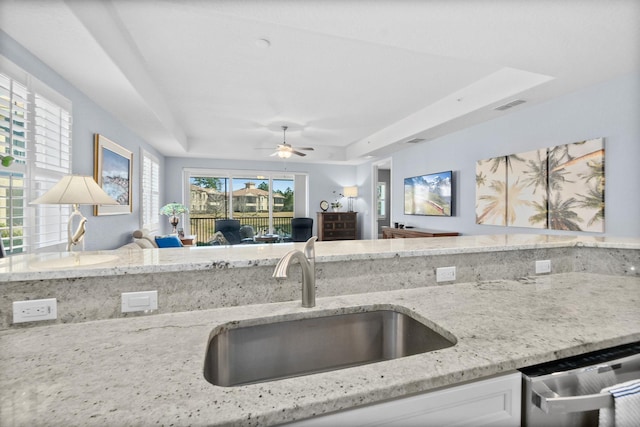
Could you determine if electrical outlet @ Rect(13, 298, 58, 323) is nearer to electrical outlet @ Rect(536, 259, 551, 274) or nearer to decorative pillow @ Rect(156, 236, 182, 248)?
electrical outlet @ Rect(536, 259, 551, 274)

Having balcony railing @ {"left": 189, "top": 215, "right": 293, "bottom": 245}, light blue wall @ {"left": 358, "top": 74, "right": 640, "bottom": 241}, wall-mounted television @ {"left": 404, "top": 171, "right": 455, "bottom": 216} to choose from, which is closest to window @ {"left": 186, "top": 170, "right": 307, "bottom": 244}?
balcony railing @ {"left": 189, "top": 215, "right": 293, "bottom": 245}

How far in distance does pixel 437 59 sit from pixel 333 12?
5.02ft

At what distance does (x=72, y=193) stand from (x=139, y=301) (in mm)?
673

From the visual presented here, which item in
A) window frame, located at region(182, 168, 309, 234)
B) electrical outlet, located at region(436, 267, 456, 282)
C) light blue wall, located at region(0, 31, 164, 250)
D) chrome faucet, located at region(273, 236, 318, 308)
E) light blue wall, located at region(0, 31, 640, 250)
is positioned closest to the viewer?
chrome faucet, located at region(273, 236, 318, 308)

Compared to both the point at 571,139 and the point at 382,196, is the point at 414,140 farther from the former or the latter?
the point at 382,196

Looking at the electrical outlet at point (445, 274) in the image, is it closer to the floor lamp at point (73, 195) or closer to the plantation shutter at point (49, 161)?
the floor lamp at point (73, 195)

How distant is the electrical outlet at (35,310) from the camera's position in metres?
0.96

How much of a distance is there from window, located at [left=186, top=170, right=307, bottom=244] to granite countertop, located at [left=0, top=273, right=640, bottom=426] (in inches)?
255

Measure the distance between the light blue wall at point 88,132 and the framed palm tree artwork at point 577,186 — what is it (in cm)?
457

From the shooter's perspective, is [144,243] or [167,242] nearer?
[144,243]

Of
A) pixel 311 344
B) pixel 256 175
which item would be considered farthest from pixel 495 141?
pixel 256 175

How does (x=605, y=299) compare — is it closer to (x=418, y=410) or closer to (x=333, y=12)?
(x=418, y=410)

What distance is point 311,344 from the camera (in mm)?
1137

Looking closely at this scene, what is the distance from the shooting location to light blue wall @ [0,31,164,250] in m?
2.03
